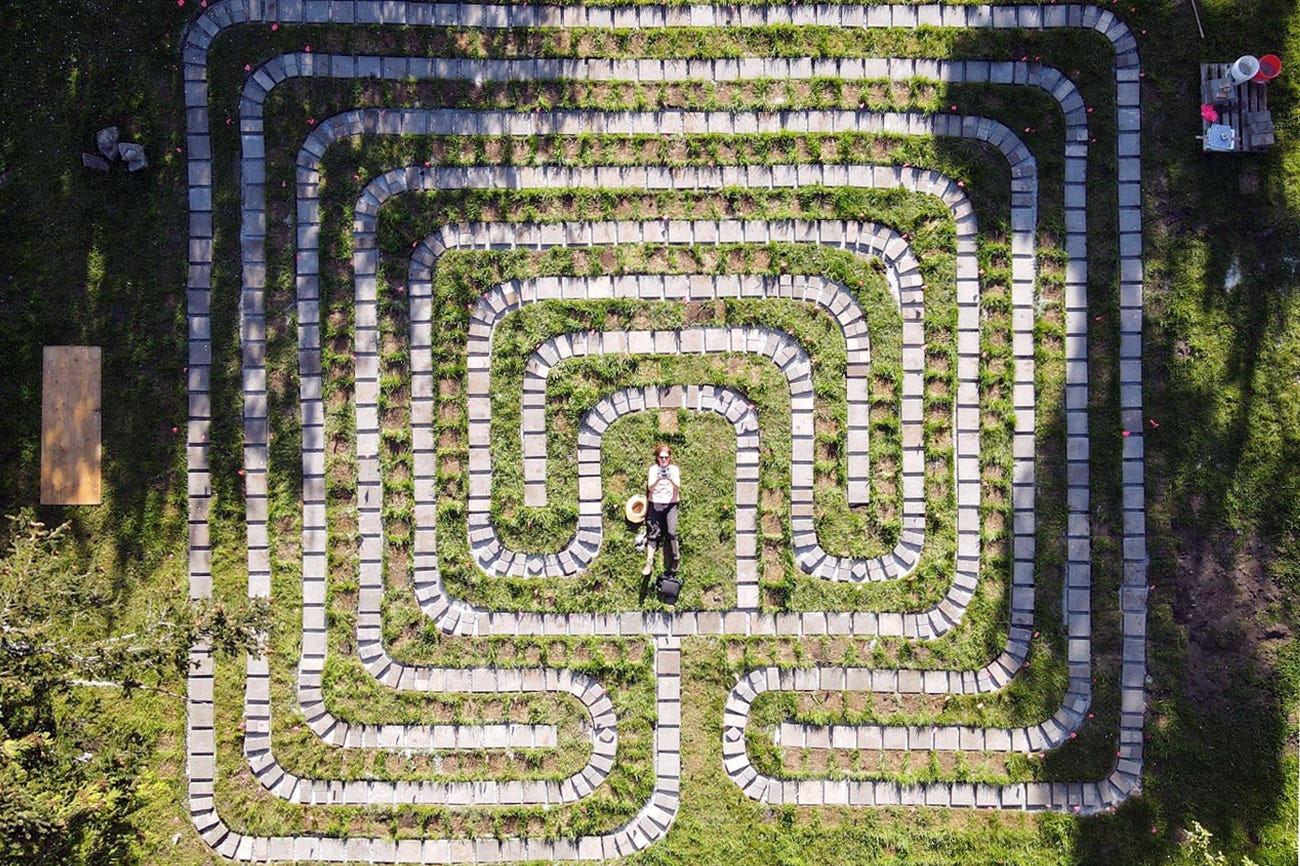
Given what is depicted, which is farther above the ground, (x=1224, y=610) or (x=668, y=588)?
(x=668, y=588)

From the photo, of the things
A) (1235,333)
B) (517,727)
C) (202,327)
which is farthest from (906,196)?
(202,327)

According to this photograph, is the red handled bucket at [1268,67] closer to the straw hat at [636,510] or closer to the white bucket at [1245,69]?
the white bucket at [1245,69]

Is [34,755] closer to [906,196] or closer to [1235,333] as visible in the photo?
[906,196]

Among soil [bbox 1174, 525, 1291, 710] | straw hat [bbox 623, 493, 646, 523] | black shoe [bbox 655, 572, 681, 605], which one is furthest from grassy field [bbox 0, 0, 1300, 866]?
straw hat [bbox 623, 493, 646, 523]

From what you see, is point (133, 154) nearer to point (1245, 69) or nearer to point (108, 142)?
point (108, 142)

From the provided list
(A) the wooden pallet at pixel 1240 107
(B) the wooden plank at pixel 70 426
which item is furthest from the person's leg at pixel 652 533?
(A) the wooden pallet at pixel 1240 107

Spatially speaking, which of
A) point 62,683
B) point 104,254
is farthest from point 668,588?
point 104,254
